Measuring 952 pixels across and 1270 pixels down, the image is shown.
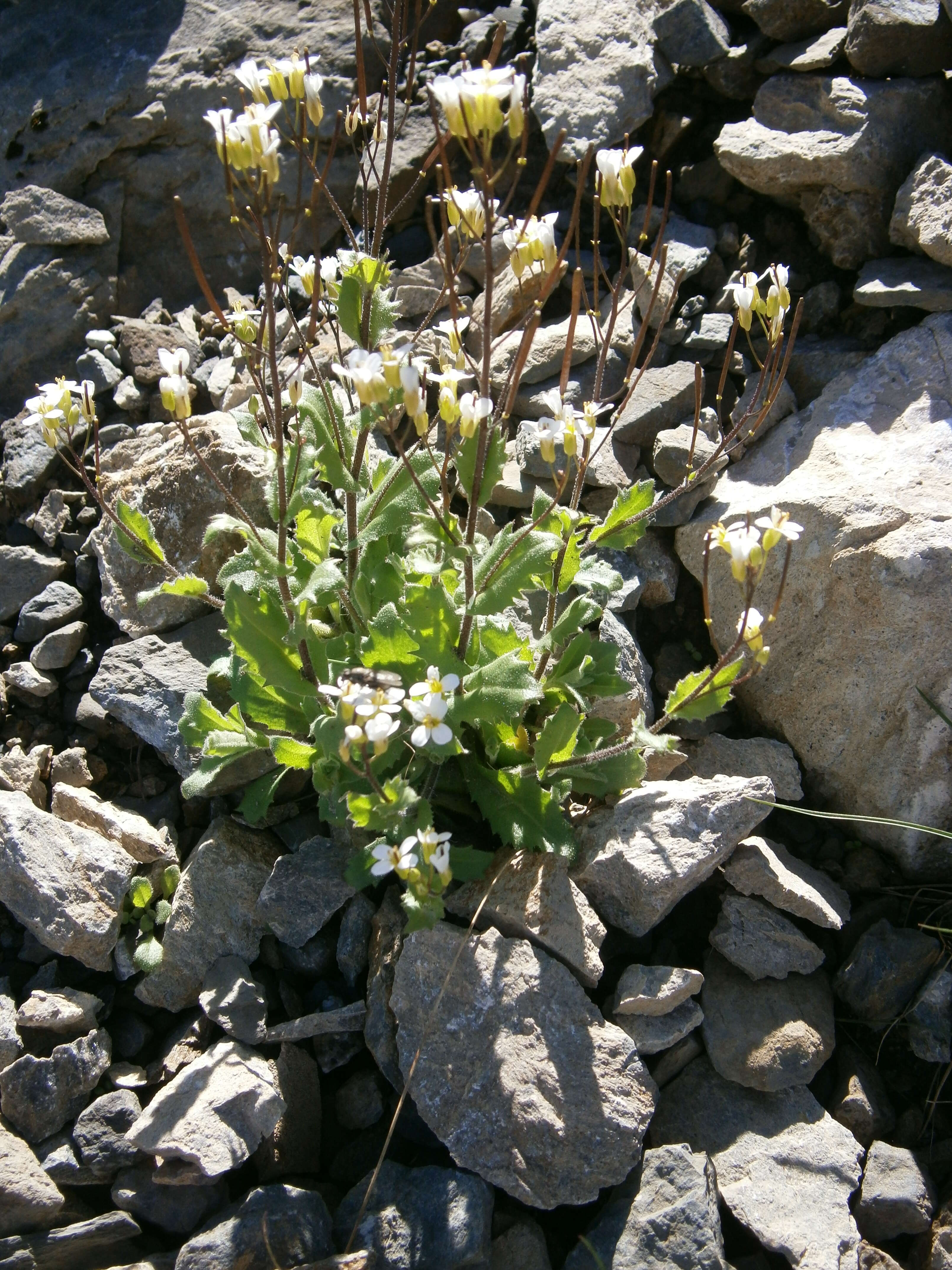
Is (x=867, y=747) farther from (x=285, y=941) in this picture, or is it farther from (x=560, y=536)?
(x=285, y=941)

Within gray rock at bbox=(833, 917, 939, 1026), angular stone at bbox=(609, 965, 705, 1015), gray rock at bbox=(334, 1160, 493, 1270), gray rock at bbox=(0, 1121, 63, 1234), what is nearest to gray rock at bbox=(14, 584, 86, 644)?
gray rock at bbox=(0, 1121, 63, 1234)

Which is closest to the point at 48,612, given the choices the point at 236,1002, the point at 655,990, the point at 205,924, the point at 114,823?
the point at 114,823

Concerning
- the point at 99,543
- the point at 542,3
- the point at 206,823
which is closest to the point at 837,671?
the point at 206,823

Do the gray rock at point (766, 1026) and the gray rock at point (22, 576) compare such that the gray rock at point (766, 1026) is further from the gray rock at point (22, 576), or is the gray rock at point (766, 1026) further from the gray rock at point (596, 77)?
the gray rock at point (596, 77)

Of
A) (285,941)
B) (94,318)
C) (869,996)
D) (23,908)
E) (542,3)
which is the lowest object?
(869,996)

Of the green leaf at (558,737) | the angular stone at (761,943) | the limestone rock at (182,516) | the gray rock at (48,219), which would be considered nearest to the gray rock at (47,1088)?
the limestone rock at (182,516)

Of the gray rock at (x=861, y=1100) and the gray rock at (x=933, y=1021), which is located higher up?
the gray rock at (x=933, y=1021)

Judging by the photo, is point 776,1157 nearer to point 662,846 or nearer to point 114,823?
point 662,846
